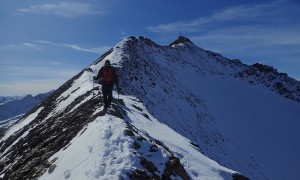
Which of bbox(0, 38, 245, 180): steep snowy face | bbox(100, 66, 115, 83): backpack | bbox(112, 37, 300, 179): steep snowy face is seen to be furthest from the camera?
bbox(112, 37, 300, 179): steep snowy face

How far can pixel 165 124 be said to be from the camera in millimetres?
30141

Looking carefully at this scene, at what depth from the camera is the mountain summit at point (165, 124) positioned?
14281 mm

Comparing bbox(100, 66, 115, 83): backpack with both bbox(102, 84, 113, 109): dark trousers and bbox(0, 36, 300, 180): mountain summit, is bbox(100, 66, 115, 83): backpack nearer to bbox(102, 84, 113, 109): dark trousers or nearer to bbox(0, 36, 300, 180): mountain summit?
bbox(102, 84, 113, 109): dark trousers

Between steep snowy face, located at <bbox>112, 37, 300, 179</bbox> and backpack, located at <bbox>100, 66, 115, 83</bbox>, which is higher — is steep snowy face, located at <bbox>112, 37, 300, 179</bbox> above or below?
below

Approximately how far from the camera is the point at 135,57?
54562mm

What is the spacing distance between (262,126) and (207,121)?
19141mm

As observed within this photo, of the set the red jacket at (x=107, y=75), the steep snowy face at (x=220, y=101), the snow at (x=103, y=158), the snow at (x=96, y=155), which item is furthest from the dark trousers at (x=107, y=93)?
the steep snowy face at (x=220, y=101)

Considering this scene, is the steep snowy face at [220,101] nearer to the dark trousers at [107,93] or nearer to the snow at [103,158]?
the dark trousers at [107,93]

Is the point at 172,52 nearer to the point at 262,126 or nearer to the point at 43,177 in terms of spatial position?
the point at 262,126

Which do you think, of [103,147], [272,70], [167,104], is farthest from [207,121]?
[272,70]

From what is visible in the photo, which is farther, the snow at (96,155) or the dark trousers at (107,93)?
the dark trousers at (107,93)

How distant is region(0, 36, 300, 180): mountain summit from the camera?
14281 millimetres

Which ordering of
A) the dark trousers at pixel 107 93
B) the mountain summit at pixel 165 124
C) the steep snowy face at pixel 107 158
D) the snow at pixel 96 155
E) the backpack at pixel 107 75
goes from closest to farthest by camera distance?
the snow at pixel 96 155 → the steep snowy face at pixel 107 158 → the mountain summit at pixel 165 124 → the dark trousers at pixel 107 93 → the backpack at pixel 107 75

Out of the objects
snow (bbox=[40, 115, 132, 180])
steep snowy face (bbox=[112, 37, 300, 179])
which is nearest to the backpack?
snow (bbox=[40, 115, 132, 180])
